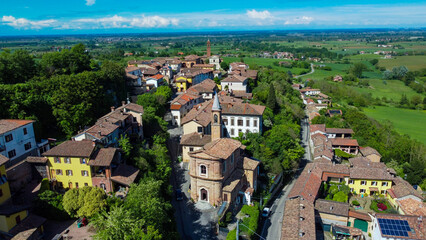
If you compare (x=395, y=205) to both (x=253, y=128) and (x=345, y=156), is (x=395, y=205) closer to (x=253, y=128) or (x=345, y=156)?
(x=345, y=156)

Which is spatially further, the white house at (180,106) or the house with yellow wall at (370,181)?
the white house at (180,106)

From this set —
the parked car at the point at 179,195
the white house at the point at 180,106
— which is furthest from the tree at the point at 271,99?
the parked car at the point at 179,195

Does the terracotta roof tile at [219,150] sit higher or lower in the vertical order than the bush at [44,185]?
higher

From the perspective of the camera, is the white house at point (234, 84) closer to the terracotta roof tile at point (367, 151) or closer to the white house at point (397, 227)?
the terracotta roof tile at point (367, 151)

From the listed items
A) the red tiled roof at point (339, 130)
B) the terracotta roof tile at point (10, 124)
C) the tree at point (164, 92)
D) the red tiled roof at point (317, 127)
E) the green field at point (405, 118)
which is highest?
the terracotta roof tile at point (10, 124)

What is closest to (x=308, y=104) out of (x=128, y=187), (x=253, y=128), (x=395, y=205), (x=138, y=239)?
(x=253, y=128)

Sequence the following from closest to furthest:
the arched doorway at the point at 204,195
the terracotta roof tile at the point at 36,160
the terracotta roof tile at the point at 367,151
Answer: the terracotta roof tile at the point at 36,160 < the arched doorway at the point at 204,195 < the terracotta roof tile at the point at 367,151
